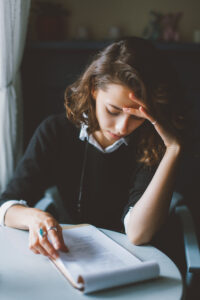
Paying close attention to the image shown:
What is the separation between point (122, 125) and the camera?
124cm

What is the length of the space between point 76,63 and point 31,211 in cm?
141

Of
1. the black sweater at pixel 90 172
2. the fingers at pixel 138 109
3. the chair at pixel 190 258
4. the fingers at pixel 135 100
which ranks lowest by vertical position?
the chair at pixel 190 258

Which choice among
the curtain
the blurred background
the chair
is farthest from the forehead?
the blurred background

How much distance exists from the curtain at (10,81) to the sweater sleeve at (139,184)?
0.81m

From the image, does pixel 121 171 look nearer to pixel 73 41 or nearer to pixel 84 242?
pixel 84 242

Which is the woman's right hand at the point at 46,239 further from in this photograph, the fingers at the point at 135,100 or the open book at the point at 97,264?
the fingers at the point at 135,100

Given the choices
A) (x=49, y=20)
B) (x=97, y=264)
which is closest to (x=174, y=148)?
(x=97, y=264)

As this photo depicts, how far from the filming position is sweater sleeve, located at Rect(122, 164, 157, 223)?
134cm

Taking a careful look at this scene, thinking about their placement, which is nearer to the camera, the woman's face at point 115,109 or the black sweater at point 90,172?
the woman's face at point 115,109

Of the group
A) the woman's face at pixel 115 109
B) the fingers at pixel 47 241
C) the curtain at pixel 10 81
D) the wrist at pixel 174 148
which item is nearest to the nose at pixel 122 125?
the woman's face at pixel 115 109

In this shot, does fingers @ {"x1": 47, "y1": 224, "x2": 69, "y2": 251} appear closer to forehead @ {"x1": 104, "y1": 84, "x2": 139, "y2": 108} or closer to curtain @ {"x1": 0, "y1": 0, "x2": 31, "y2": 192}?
forehead @ {"x1": 104, "y1": 84, "x2": 139, "y2": 108}

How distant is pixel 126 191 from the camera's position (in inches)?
60.4

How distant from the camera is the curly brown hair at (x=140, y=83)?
1230 mm

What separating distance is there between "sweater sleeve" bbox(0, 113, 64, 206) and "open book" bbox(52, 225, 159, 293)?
311 millimetres
